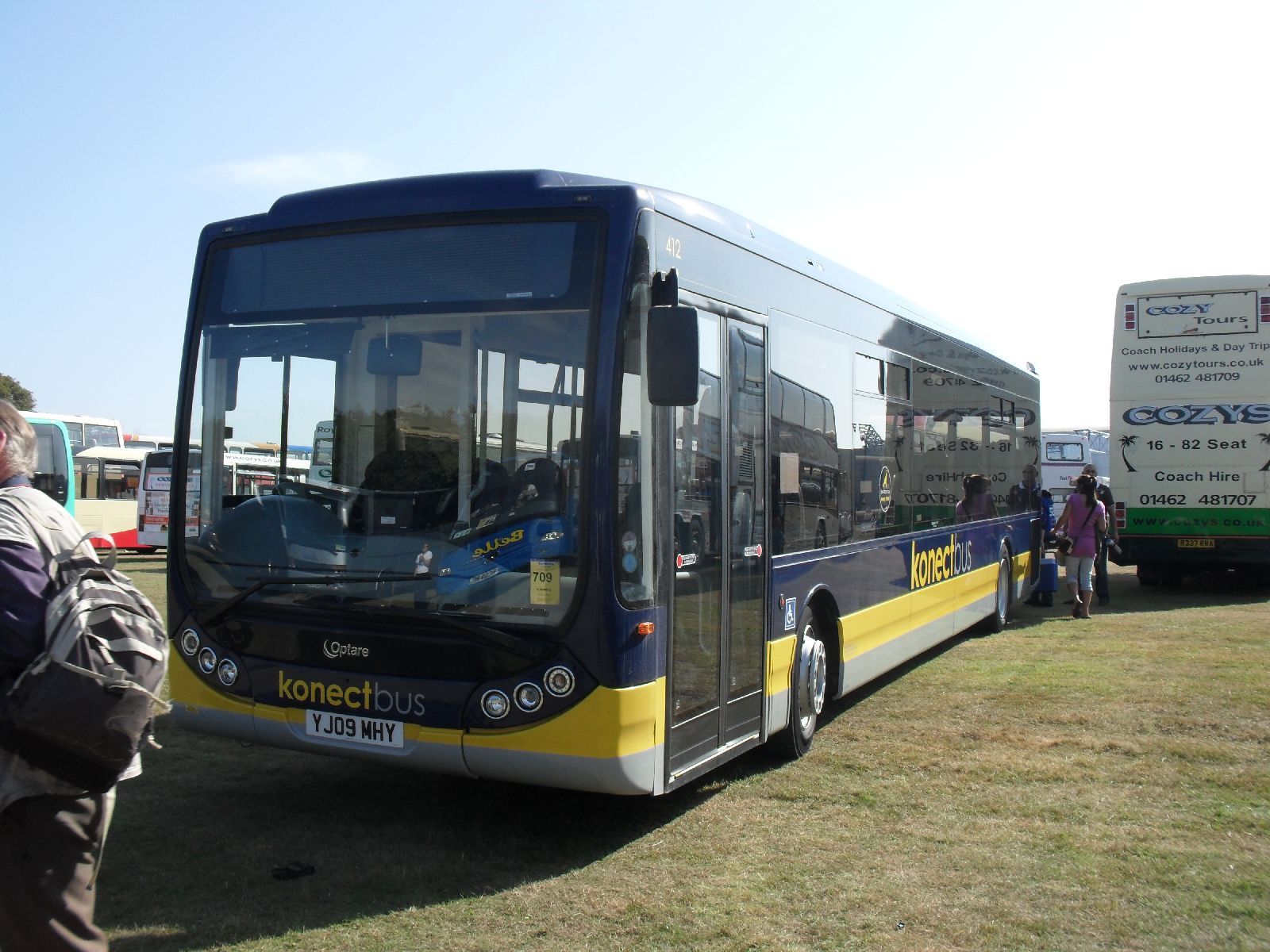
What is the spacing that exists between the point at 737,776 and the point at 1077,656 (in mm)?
5946

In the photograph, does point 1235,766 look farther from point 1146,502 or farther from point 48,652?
point 1146,502

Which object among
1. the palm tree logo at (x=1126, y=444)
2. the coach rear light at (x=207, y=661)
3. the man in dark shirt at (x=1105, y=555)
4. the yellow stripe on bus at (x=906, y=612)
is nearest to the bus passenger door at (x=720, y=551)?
the yellow stripe on bus at (x=906, y=612)

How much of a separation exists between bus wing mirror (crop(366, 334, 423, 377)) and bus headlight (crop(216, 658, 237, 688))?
5.22 ft

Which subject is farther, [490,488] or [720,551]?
[720,551]

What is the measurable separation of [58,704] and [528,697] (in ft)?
8.42

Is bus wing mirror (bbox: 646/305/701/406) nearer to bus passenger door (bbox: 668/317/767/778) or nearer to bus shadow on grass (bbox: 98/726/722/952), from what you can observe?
bus passenger door (bbox: 668/317/767/778)

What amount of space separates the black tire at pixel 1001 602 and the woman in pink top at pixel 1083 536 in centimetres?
135

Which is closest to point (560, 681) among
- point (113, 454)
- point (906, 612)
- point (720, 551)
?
point (720, 551)

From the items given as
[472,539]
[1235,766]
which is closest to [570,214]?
[472,539]

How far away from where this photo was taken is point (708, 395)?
243 inches

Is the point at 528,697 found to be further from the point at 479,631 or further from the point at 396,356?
the point at 396,356

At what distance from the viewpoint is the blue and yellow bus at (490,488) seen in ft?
17.5

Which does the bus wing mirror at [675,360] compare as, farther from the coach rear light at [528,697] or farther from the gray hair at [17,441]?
the gray hair at [17,441]

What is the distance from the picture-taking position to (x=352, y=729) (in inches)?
222
